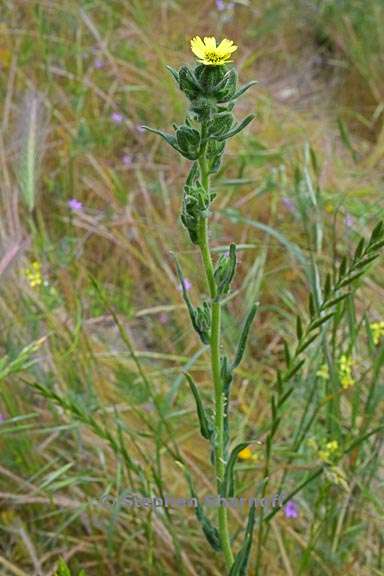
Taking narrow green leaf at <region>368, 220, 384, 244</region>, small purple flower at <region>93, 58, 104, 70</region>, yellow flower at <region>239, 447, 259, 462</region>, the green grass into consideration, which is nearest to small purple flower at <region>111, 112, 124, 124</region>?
the green grass

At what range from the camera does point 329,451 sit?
3.88 feet

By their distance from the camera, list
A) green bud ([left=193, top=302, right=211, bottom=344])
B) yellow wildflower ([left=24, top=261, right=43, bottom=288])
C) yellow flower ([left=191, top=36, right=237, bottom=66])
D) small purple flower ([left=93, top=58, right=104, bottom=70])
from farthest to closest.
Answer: small purple flower ([left=93, top=58, right=104, bottom=70]) < yellow wildflower ([left=24, top=261, right=43, bottom=288]) < green bud ([left=193, top=302, right=211, bottom=344]) < yellow flower ([left=191, top=36, right=237, bottom=66])

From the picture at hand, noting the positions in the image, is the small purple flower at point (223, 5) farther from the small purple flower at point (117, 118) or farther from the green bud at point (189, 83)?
the green bud at point (189, 83)

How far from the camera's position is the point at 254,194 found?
201 cm

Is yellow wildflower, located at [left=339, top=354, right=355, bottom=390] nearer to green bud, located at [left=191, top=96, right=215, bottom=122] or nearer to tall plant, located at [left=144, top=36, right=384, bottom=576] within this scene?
tall plant, located at [left=144, top=36, right=384, bottom=576]

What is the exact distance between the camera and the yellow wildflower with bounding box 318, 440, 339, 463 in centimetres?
115

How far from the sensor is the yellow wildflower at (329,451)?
1146 mm

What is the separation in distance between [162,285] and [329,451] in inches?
29.2

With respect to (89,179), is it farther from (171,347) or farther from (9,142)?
(171,347)

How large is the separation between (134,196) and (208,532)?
4.15 feet

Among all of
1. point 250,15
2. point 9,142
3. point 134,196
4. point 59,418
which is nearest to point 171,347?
point 59,418

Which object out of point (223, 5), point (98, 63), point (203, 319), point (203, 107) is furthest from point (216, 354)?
point (223, 5)

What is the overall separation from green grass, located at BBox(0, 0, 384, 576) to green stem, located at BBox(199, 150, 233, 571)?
17 centimetres

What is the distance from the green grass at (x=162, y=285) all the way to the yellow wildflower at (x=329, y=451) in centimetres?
3
